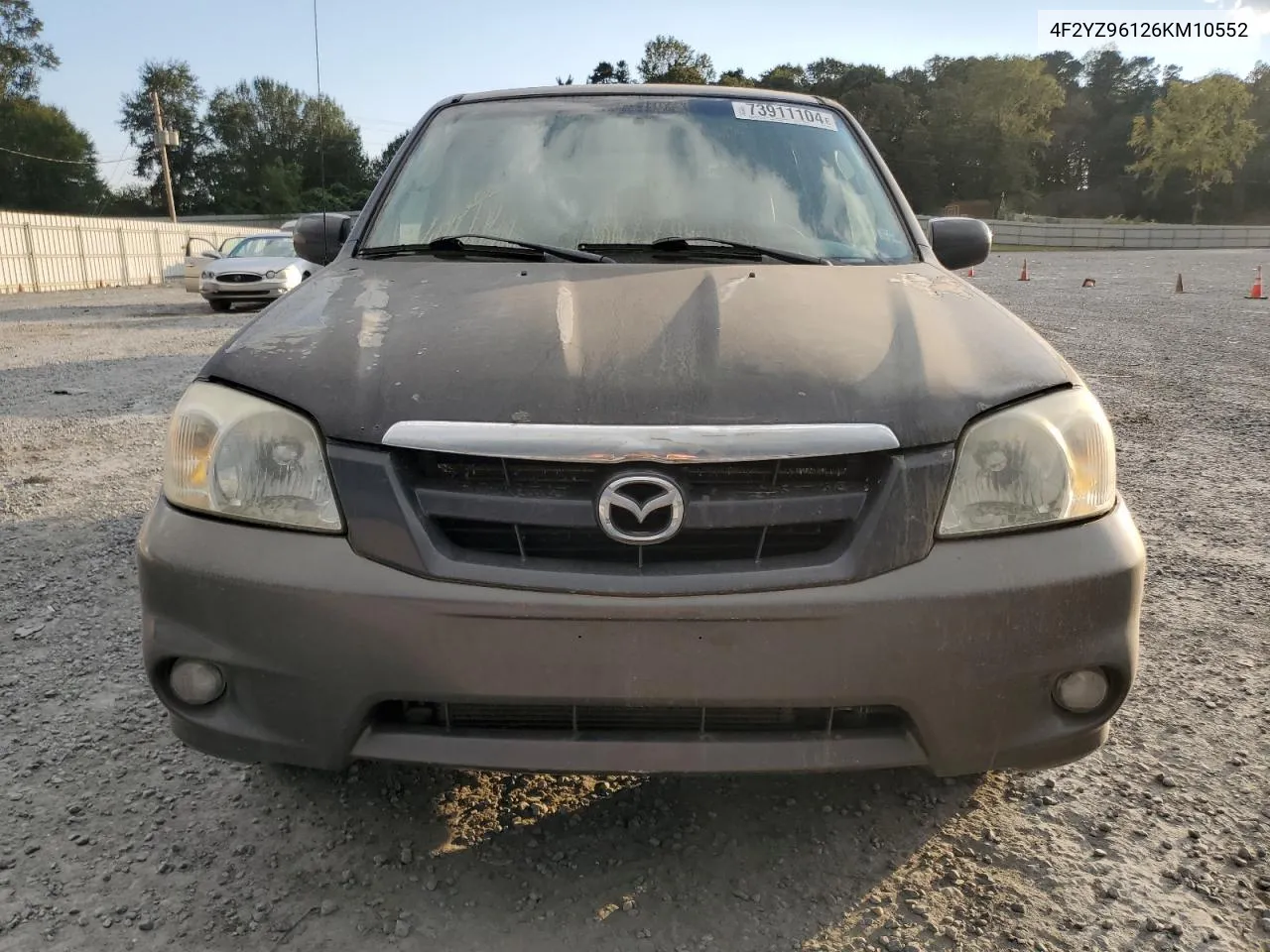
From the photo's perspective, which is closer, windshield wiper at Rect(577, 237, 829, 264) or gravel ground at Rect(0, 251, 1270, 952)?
gravel ground at Rect(0, 251, 1270, 952)

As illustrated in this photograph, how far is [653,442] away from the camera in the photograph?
1556mm

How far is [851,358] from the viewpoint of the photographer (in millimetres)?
1756

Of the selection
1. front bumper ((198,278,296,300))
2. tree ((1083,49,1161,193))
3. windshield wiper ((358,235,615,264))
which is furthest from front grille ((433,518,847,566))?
tree ((1083,49,1161,193))

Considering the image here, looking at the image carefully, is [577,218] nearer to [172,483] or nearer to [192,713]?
[172,483]

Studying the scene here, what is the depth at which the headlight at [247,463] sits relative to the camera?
5.45 feet

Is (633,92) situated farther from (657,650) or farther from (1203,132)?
(1203,132)

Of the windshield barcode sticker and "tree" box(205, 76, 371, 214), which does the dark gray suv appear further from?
"tree" box(205, 76, 371, 214)

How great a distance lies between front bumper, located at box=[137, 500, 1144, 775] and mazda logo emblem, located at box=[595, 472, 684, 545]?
10 cm

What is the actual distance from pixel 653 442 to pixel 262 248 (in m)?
16.4

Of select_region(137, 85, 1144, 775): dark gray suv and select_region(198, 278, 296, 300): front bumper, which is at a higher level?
select_region(137, 85, 1144, 775): dark gray suv

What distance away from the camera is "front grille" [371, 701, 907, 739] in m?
1.61

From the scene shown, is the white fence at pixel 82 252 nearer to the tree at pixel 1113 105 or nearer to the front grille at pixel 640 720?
the front grille at pixel 640 720

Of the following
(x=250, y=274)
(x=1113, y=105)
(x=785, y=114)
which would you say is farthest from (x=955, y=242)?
(x=1113, y=105)

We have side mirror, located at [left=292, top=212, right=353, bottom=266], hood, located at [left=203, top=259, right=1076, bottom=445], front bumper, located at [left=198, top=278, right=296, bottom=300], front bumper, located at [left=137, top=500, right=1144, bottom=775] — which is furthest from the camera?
front bumper, located at [left=198, top=278, right=296, bottom=300]
